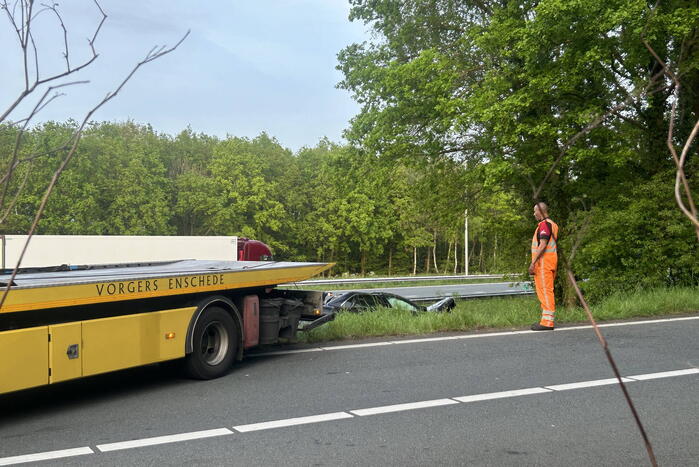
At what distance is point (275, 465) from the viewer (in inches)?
177

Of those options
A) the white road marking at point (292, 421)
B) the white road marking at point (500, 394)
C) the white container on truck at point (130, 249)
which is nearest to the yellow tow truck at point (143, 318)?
the white road marking at point (292, 421)

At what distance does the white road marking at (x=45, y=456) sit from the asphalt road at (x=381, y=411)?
0.02 m

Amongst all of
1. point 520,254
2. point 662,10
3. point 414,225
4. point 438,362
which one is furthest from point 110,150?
point 438,362

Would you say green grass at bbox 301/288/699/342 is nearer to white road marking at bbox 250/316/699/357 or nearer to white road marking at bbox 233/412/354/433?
white road marking at bbox 250/316/699/357

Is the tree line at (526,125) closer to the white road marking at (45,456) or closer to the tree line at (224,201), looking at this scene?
the white road marking at (45,456)

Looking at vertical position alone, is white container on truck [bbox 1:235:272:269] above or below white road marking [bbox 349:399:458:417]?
above

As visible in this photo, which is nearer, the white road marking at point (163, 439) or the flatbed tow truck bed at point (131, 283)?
the white road marking at point (163, 439)

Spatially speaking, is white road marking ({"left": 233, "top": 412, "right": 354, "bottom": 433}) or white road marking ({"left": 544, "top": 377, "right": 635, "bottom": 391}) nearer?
white road marking ({"left": 233, "top": 412, "right": 354, "bottom": 433})

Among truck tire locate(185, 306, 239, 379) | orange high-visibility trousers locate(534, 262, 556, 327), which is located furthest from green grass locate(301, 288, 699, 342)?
truck tire locate(185, 306, 239, 379)

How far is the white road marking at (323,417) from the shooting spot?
4.76 meters

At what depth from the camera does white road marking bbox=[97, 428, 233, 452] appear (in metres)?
4.92

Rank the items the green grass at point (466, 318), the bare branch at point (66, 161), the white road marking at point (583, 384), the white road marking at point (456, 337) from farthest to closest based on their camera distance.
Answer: the green grass at point (466, 318) < the white road marking at point (456, 337) < the white road marking at point (583, 384) < the bare branch at point (66, 161)

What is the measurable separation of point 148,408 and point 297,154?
67.2 metres

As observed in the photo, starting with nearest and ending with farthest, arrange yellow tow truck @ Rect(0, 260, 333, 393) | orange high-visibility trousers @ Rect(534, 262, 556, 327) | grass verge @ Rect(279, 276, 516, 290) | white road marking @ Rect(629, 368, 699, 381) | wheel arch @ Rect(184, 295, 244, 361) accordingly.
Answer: yellow tow truck @ Rect(0, 260, 333, 393) < white road marking @ Rect(629, 368, 699, 381) < wheel arch @ Rect(184, 295, 244, 361) < orange high-visibility trousers @ Rect(534, 262, 556, 327) < grass verge @ Rect(279, 276, 516, 290)
